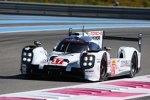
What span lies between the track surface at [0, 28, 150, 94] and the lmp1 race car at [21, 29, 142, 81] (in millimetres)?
248


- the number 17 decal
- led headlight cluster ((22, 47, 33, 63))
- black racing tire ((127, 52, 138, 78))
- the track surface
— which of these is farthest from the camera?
black racing tire ((127, 52, 138, 78))

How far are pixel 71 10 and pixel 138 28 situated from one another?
6.86m

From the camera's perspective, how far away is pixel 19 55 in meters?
18.1

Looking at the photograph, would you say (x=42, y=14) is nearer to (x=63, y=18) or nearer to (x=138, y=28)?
(x=63, y=18)

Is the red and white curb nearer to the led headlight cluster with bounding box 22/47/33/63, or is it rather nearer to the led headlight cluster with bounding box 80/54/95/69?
the led headlight cluster with bounding box 80/54/95/69

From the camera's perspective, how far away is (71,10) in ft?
113

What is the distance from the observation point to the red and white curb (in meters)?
9.64

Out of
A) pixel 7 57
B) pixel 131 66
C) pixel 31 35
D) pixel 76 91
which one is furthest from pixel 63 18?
pixel 76 91

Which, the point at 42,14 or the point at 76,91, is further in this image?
the point at 42,14

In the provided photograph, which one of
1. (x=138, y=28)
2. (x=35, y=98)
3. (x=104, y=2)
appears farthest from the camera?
(x=104, y=2)

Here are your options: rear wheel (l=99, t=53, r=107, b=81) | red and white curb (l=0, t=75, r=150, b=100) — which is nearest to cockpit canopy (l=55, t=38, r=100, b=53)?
rear wheel (l=99, t=53, r=107, b=81)

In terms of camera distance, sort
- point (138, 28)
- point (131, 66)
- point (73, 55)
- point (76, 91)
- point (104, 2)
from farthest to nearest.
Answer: point (104, 2) → point (138, 28) → point (131, 66) → point (73, 55) → point (76, 91)

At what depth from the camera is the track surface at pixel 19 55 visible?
11.7 metres

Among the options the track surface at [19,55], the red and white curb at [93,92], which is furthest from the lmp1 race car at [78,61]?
the red and white curb at [93,92]
